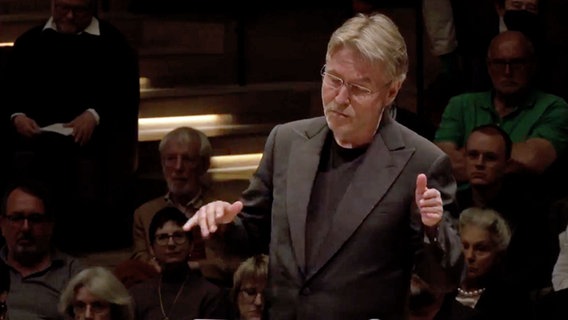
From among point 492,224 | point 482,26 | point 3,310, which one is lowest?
point 3,310

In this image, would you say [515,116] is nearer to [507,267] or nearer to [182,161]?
[507,267]

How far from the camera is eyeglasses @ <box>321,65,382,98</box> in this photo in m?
3.11

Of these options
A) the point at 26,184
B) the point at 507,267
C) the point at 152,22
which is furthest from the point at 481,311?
the point at 152,22

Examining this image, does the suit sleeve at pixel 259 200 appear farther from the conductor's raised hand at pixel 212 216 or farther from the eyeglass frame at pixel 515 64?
the eyeglass frame at pixel 515 64

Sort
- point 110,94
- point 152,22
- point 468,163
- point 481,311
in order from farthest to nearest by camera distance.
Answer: point 152,22
point 110,94
point 468,163
point 481,311

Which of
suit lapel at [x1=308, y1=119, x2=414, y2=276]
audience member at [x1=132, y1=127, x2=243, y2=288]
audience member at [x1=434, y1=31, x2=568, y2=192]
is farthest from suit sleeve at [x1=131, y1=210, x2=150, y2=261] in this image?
suit lapel at [x1=308, y1=119, x2=414, y2=276]

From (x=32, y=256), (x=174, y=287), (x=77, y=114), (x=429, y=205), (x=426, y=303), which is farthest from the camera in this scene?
(x=77, y=114)

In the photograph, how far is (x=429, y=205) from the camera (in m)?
2.97

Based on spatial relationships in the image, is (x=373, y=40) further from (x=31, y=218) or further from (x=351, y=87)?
(x=31, y=218)

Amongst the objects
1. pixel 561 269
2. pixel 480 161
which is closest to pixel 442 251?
pixel 561 269

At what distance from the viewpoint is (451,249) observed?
122 inches

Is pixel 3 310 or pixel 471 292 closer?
pixel 3 310

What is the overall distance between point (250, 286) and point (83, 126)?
1.38 meters

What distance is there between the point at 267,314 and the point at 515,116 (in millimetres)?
3235
